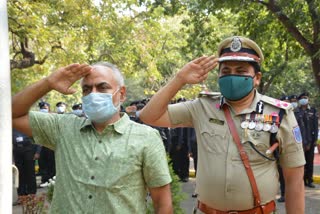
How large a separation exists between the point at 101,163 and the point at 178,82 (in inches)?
27.5

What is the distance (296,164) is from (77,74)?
1356 millimetres

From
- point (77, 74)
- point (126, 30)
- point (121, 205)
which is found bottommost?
point (121, 205)

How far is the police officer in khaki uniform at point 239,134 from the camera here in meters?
2.73

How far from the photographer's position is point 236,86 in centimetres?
281

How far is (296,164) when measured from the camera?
2.76 meters

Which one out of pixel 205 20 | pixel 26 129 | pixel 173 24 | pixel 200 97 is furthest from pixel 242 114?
pixel 173 24

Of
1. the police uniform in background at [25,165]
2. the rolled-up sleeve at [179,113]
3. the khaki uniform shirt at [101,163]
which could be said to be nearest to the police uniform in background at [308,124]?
the police uniform in background at [25,165]

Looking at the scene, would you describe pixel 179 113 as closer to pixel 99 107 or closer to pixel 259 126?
pixel 259 126

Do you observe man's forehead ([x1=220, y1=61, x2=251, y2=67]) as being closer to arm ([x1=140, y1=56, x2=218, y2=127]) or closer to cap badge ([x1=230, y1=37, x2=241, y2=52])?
cap badge ([x1=230, y1=37, x2=241, y2=52])

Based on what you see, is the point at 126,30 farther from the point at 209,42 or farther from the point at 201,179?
the point at 201,179

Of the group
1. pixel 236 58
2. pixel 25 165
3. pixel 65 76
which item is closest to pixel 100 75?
pixel 65 76

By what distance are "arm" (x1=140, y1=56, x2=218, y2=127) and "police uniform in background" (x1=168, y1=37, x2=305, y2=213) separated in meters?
0.16

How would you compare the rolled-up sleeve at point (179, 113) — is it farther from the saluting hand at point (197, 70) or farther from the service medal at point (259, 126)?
the service medal at point (259, 126)

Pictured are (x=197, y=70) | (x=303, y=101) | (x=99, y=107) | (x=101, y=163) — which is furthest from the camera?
(x=303, y=101)
